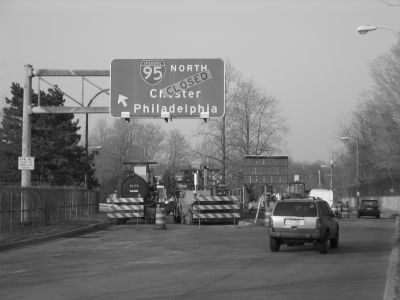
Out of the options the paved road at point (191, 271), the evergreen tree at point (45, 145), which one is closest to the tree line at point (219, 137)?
the evergreen tree at point (45, 145)

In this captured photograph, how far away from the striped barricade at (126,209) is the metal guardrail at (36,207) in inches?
89.2

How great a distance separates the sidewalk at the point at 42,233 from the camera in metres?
19.9

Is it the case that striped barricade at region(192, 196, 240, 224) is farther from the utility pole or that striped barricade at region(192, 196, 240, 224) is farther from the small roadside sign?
the small roadside sign

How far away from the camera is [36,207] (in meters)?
25.6

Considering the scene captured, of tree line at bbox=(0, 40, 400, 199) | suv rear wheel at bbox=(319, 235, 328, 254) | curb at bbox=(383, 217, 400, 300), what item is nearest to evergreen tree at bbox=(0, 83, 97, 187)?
tree line at bbox=(0, 40, 400, 199)

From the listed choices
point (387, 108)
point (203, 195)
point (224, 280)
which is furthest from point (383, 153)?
point (224, 280)

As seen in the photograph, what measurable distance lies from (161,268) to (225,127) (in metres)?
36.7

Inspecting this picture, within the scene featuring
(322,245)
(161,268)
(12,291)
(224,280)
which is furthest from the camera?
(322,245)

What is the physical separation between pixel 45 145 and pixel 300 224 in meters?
33.2

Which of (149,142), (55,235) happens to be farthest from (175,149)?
(55,235)

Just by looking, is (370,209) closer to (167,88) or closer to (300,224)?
(167,88)

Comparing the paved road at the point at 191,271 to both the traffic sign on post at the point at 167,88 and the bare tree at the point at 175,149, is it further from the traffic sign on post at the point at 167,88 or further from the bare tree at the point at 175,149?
the bare tree at the point at 175,149

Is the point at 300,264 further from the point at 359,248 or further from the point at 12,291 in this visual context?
the point at 12,291

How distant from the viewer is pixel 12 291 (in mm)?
10555
